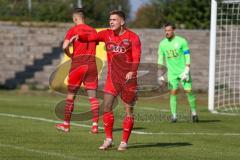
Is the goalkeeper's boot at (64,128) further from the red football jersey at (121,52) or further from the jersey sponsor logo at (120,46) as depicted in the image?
the jersey sponsor logo at (120,46)

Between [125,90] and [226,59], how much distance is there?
1439 centimetres

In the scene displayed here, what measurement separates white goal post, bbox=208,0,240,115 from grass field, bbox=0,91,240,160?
88.6 inches

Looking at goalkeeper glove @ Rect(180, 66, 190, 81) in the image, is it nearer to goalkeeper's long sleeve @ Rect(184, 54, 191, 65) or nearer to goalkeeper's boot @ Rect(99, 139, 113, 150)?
goalkeeper's long sleeve @ Rect(184, 54, 191, 65)

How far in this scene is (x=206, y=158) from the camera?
37.8ft

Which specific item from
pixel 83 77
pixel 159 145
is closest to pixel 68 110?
pixel 83 77

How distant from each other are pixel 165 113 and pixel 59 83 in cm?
384

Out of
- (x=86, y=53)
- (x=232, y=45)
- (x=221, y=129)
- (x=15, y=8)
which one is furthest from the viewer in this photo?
(x=15, y=8)

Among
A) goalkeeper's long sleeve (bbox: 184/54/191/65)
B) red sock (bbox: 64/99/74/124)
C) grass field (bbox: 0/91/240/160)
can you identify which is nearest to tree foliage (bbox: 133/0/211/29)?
grass field (bbox: 0/91/240/160)

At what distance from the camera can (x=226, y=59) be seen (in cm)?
2639

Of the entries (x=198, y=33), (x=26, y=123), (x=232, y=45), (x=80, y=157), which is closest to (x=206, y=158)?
(x=80, y=157)

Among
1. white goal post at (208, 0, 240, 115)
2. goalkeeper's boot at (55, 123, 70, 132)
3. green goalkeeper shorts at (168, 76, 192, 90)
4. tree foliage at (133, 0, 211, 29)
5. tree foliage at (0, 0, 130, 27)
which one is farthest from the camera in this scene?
tree foliage at (0, 0, 130, 27)

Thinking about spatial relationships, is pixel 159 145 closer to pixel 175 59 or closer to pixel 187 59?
pixel 187 59

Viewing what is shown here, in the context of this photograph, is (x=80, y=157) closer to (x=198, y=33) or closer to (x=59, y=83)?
(x=59, y=83)

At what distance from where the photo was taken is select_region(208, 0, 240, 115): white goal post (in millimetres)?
22609
